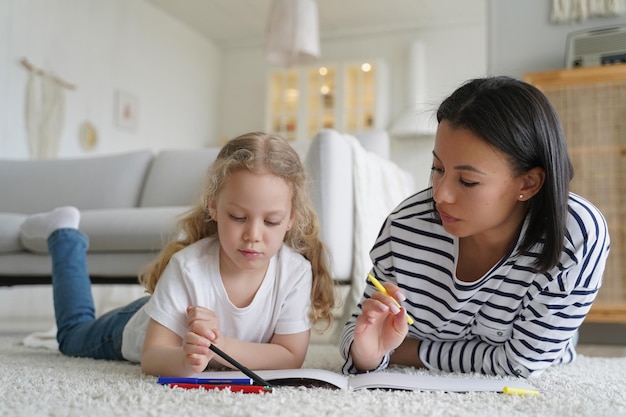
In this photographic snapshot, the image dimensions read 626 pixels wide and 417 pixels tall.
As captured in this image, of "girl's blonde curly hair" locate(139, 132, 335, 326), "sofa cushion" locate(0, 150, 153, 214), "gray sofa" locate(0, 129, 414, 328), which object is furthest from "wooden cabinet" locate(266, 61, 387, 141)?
"girl's blonde curly hair" locate(139, 132, 335, 326)

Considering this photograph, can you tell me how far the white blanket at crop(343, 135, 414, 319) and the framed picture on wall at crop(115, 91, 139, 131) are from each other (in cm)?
327

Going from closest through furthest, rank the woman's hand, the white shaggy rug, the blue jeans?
the white shaggy rug → the woman's hand → the blue jeans

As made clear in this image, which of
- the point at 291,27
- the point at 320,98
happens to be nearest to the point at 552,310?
the point at 291,27

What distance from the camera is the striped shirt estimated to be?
1131 millimetres

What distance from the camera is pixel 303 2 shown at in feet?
11.1

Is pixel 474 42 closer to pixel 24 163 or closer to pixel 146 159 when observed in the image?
pixel 146 159

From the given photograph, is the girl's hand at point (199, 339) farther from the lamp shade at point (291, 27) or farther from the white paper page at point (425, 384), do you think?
the lamp shade at point (291, 27)

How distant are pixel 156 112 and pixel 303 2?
2.70m

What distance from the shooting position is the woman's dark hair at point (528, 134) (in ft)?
3.41

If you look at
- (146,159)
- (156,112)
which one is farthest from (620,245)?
(156,112)

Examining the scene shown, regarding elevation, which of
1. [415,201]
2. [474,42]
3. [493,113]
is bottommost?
[415,201]

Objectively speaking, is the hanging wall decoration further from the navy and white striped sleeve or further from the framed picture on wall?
the navy and white striped sleeve

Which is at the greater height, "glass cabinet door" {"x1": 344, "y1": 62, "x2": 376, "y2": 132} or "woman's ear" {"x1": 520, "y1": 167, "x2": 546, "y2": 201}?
"glass cabinet door" {"x1": 344, "y1": 62, "x2": 376, "y2": 132}

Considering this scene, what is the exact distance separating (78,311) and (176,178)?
1637mm
